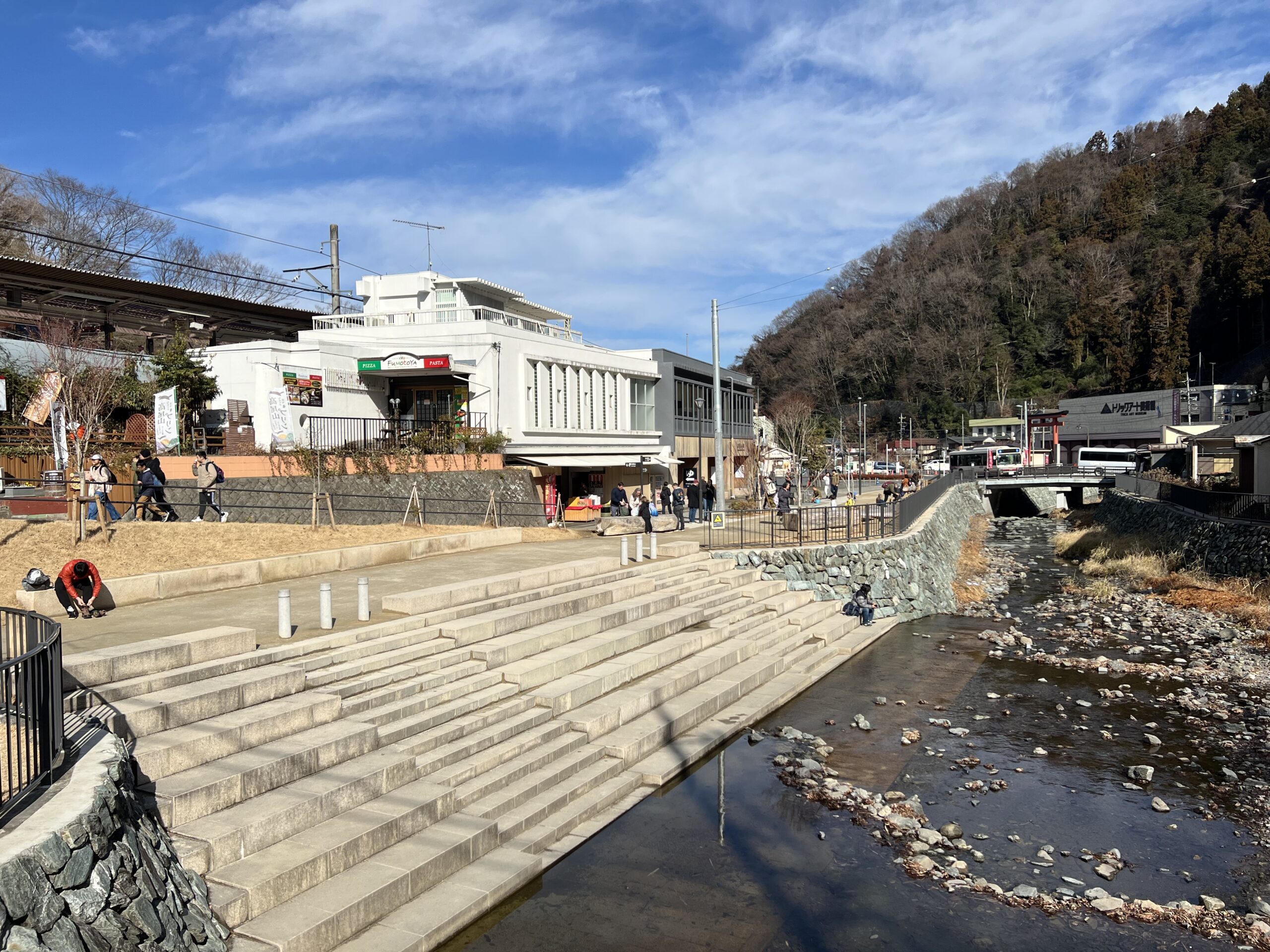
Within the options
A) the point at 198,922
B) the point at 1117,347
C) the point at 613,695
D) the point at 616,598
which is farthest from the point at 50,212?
the point at 1117,347

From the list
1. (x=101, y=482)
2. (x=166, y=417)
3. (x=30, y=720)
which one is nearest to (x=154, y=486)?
(x=101, y=482)

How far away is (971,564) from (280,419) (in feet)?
85.8

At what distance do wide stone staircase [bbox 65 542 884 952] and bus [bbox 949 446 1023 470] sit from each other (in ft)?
196

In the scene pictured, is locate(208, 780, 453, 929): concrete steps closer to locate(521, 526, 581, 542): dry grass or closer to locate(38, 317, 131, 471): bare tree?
locate(521, 526, 581, 542): dry grass

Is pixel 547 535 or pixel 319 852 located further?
pixel 547 535

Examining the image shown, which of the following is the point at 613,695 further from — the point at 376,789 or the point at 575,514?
the point at 575,514

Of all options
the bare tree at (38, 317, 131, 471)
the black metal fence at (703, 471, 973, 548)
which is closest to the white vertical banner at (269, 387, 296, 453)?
the bare tree at (38, 317, 131, 471)

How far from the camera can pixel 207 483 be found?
20672 millimetres

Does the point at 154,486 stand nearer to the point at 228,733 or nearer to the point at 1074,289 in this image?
the point at 228,733

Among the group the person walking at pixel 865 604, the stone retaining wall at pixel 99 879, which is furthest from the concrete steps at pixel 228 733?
the person walking at pixel 865 604

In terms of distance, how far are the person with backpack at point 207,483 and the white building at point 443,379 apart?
3.92 metres

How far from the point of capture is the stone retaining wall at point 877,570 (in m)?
21.8

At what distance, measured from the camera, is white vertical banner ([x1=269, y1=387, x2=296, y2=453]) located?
81.5 feet

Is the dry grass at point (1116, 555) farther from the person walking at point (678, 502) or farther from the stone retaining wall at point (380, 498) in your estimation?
the stone retaining wall at point (380, 498)
